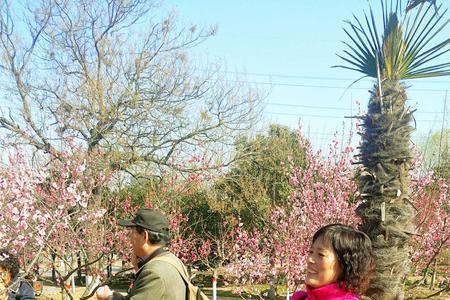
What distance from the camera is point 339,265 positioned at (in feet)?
A: 6.65

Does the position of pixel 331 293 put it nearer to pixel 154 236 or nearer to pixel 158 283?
pixel 158 283

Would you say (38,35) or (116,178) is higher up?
(38,35)

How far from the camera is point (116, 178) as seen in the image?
38.4 feet

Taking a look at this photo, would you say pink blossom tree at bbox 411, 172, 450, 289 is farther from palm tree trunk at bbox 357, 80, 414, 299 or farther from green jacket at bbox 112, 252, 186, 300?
green jacket at bbox 112, 252, 186, 300

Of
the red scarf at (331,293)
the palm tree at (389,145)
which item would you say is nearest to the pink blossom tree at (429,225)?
the palm tree at (389,145)

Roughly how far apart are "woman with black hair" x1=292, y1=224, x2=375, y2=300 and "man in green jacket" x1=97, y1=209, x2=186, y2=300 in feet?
2.43

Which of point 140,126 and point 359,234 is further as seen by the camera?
point 140,126

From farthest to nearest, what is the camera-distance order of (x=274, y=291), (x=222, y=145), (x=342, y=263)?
1. (x=222, y=145)
2. (x=274, y=291)
3. (x=342, y=263)

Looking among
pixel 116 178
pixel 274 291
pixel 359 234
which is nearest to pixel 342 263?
pixel 359 234

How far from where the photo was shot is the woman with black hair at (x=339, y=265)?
79.3 inches

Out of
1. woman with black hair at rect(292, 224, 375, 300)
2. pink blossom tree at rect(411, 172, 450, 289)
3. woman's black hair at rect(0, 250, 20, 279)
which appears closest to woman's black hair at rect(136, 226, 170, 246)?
woman with black hair at rect(292, 224, 375, 300)

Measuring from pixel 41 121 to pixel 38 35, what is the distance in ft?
8.44

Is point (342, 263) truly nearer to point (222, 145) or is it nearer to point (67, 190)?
point (67, 190)

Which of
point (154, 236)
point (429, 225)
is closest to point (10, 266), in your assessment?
point (154, 236)
